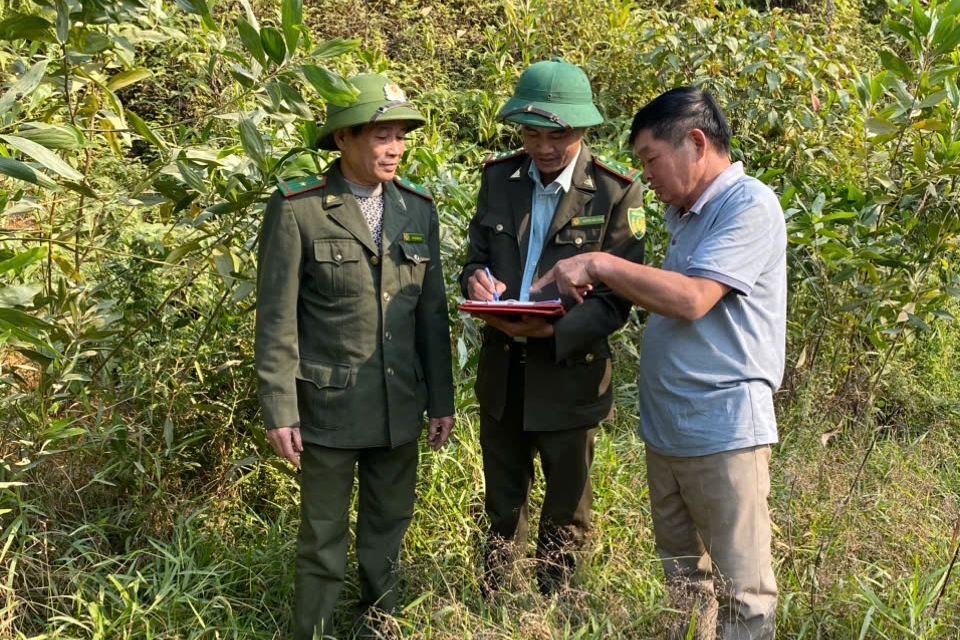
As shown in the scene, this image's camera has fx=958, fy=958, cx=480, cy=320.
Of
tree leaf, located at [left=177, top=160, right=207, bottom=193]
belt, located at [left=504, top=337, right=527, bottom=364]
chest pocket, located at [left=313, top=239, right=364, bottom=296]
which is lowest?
belt, located at [left=504, top=337, right=527, bottom=364]

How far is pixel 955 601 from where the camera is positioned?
3.08 meters

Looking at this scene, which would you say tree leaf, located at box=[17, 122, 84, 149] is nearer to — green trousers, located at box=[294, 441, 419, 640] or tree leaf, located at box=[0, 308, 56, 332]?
tree leaf, located at box=[0, 308, 56, 332]

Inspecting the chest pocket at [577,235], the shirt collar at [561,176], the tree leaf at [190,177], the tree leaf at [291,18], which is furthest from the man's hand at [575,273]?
the tree leaf at [190,177]

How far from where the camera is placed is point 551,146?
3064mm

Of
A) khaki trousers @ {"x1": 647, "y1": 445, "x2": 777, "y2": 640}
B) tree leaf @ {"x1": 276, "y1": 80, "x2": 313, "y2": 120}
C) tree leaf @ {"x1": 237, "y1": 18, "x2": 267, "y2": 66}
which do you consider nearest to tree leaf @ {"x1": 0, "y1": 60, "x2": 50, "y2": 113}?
tree leaf @ {"x1": 237, "y1": 18, "x2": 267, "y2": 66}

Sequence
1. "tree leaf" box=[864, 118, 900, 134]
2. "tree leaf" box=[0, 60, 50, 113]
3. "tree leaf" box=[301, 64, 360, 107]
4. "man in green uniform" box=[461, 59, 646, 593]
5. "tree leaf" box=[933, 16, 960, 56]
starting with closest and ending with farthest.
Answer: "tree leaf" box=[0, 60, 50, 113]
"tree leaf" box=[301, 64, 360, 107]
"man in green uniform" box=[461, 59, 646, 593]
"tree leaf" box=[933, 16, 960, 56]
"tree leaf" box=[864, 118, 900, 134]

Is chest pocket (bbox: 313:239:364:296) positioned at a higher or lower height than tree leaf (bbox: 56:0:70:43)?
lower

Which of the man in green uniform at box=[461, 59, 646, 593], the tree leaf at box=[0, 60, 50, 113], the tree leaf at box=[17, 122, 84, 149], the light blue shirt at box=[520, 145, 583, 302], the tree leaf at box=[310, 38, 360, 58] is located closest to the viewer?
the tree leaf at box=[17, 122, 84, 149]

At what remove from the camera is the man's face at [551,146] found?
10.0 ft

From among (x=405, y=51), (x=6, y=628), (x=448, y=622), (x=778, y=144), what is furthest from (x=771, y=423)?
(x=405, y=51)

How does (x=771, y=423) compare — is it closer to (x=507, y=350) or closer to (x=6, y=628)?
(x=507, y=350)

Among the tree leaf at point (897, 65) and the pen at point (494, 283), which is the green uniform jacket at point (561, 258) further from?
the tree leaf at point (897, 65)

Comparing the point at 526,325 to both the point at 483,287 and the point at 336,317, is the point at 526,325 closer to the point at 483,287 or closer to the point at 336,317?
the point at 483,287

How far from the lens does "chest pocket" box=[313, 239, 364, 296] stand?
2940 millimetres
